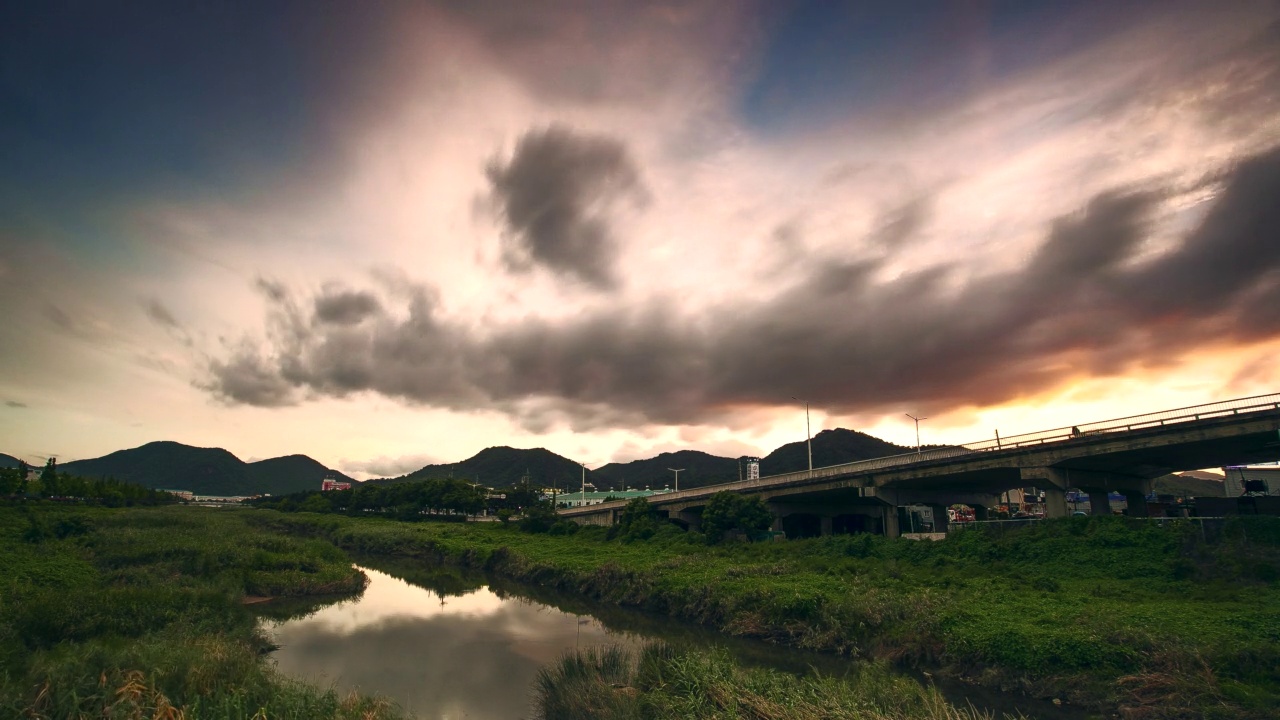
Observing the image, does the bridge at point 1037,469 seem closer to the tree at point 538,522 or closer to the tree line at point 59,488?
the tree at point 538,522

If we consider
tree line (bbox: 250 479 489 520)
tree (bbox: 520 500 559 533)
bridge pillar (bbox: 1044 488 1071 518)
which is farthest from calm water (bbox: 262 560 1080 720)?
tree line (bbox: 250 479 489 520)

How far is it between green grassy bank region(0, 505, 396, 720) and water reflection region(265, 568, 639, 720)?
3450 millimetres

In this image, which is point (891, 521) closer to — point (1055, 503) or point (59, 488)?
point (1055, 503)

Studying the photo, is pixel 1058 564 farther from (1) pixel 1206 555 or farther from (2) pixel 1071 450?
(2) pixel 1071 450

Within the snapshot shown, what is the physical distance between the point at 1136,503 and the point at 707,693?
6137cm

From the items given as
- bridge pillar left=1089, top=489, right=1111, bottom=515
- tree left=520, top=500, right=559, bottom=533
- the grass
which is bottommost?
the grass

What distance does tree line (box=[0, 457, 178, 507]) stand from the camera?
103m

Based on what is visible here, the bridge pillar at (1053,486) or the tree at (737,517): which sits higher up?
the bridge pillar at (1053,486)

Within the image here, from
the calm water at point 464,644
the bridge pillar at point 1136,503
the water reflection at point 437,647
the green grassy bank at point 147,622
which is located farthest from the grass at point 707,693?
the bridge pillar at point 1136,503

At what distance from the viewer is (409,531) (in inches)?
3688

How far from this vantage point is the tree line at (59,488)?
10320 centimetres

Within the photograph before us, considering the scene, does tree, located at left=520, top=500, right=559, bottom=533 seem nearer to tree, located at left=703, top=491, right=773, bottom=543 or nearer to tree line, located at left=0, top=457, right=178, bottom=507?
tree, located at left=703, top=491, right=773, bottom=543

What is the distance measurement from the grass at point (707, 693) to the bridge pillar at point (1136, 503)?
173 ft

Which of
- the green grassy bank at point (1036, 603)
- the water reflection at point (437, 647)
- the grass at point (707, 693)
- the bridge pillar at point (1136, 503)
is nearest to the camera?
the grass at point (707, 693)
